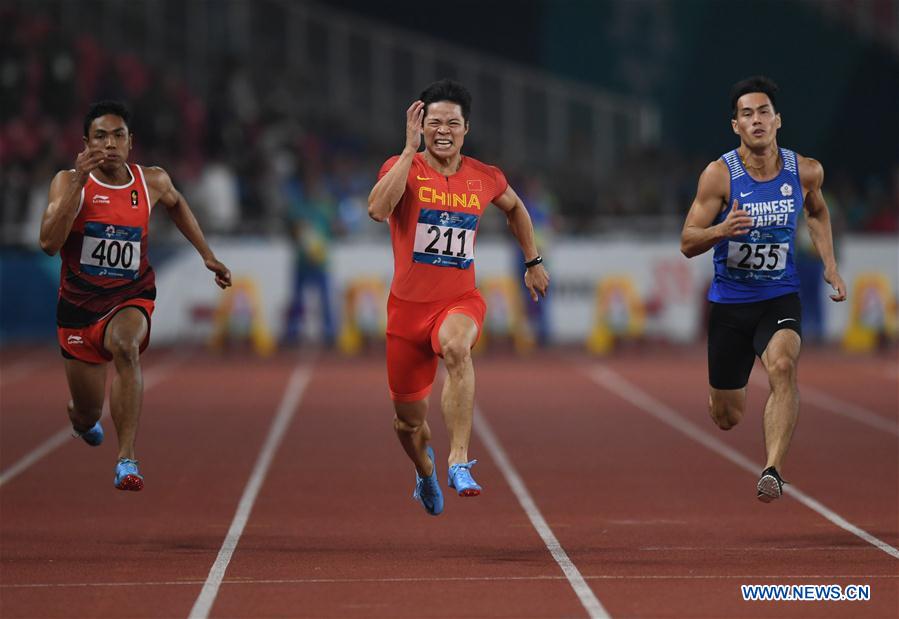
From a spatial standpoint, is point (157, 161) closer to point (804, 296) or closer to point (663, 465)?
point (804, 296)

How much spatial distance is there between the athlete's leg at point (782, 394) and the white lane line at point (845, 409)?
18.4 feet

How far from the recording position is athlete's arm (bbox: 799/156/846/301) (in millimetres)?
8711

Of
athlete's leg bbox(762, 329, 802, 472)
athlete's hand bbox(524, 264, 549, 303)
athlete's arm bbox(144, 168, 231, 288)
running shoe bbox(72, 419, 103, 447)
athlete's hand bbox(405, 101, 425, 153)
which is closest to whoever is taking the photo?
athlete's hand bbox(405, 101, 425, 153)

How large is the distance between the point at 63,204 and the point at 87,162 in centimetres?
31

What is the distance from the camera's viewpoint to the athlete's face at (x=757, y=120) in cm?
863

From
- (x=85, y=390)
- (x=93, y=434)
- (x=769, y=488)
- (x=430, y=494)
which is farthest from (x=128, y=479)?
(x=769, y=488)

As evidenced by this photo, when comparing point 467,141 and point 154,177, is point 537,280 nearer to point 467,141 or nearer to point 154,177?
point 154,177

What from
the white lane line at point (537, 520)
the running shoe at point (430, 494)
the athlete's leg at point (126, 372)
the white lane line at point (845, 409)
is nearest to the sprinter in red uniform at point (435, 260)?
the running shoe at point (430, 494)

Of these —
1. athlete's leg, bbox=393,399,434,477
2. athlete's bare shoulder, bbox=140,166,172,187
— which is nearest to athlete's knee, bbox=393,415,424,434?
athlete's leg, bbox=393,399,434,477

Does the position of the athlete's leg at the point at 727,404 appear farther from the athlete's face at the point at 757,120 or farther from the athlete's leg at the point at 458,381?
the athlete's leg at the point at 458,381

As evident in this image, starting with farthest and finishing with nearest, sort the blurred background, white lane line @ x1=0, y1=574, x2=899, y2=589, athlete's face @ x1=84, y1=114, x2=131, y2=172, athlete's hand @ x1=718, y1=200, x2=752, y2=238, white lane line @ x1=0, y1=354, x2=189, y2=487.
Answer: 1. the blurred background
2. white lane line @ x1=0, y1=354, x2=189, y2=487
3. athlete's face @ x1=84, y1=114, x2=131, y2=172
4. athlete's hand @ x1=718, y1=200, x2=752, y2=238
5. white lane line @ x1=0, y1=574, x2=899, y2=589

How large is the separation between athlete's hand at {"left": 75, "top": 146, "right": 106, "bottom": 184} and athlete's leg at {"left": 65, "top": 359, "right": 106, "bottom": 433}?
1317mm

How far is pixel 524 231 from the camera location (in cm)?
878

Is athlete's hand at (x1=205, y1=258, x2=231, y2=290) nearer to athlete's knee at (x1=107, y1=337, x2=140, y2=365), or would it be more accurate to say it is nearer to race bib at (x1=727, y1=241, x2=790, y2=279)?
athlete's knee at (x1=107, y1=337, x2=140, y2=365)
